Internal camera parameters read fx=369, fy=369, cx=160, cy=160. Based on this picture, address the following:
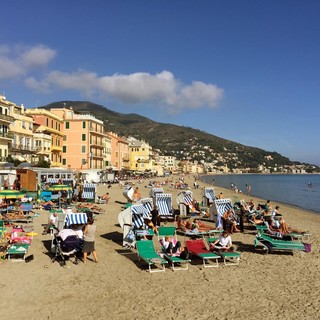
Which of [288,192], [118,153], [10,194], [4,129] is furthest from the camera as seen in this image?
[118,153]

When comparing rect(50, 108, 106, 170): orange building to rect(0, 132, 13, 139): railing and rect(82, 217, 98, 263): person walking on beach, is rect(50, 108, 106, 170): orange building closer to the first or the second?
rect(0, 132, 13, 139): railing

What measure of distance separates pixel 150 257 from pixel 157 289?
1640 millimetres

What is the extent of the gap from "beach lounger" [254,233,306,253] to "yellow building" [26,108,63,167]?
40.5m

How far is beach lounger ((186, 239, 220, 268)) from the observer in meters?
10.1

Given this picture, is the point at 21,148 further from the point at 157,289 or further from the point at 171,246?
the point at 157,289

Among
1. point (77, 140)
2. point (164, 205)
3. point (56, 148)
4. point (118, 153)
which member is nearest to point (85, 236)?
point (164, 205)

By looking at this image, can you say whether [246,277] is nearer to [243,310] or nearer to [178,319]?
[243,310]

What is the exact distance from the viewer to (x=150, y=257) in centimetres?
987

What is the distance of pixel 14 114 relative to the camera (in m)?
42.4

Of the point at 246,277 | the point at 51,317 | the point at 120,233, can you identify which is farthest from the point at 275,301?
the point at 120,233

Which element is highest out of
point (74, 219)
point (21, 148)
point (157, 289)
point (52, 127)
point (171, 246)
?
point (52, 127)

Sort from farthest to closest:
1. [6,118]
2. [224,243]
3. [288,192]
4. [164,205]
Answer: [288,192] → [6,118] → [164,205] → [224,243]

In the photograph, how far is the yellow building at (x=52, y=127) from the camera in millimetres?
48516

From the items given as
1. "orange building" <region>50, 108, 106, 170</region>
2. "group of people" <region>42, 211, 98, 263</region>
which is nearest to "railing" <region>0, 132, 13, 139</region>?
"orange building" <region>50, 108, 106, 170</region>
